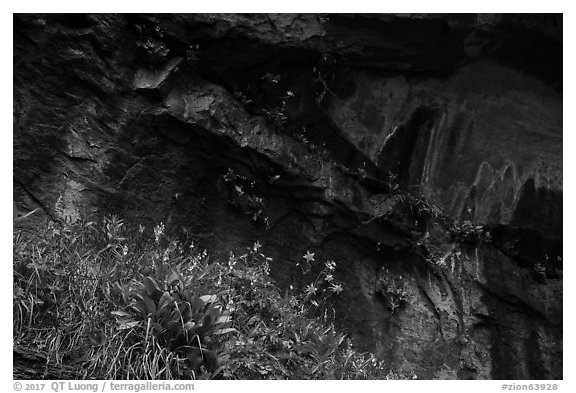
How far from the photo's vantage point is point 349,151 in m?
6.12

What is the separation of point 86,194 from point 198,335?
186cm

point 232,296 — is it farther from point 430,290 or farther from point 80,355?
point 430,290

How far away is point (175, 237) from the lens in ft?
18.3

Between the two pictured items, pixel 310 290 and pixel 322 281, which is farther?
pixel 322 281

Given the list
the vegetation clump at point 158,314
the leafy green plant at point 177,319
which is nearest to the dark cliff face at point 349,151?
the vegetation clump at point 158,314

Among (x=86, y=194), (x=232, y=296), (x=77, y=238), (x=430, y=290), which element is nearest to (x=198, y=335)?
(x=232, y=296)

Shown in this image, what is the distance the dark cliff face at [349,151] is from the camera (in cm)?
530

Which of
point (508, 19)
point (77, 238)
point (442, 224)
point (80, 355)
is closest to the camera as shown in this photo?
point (80, 355)

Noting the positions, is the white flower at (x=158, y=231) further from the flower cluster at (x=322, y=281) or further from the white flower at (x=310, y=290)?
the white flower at (x=310, y=290)

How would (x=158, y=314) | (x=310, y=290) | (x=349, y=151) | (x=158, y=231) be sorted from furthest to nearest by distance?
(x=349, y=151), (x=310, y=290), (x=158, y=231), (x=158, y=314)

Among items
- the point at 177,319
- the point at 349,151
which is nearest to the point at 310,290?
the point at 349,151

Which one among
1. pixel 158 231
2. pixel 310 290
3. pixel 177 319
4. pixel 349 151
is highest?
pixel 349 151

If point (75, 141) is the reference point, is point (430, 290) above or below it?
below

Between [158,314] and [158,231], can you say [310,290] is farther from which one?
[158,314]
